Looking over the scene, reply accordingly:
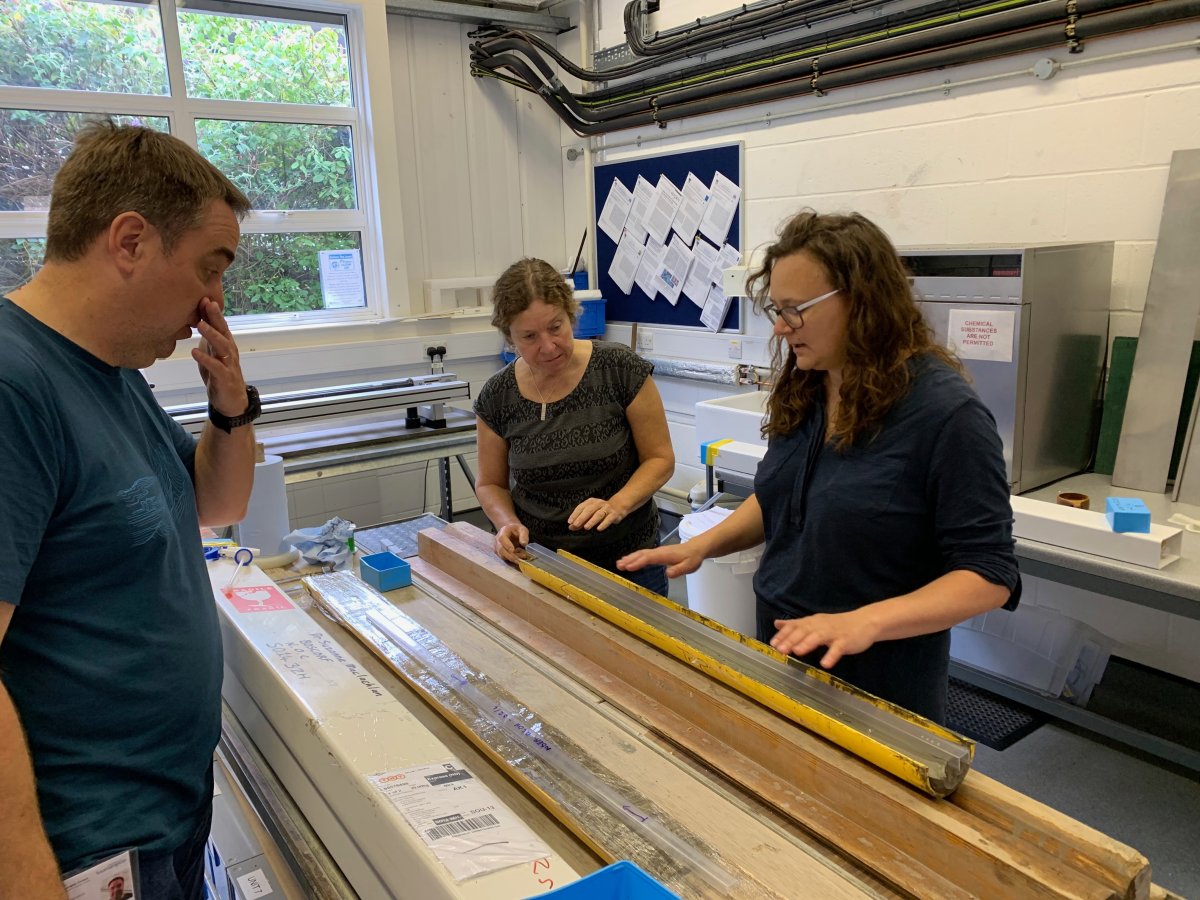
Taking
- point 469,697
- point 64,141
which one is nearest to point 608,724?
point 469,697

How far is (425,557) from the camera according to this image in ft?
6.10

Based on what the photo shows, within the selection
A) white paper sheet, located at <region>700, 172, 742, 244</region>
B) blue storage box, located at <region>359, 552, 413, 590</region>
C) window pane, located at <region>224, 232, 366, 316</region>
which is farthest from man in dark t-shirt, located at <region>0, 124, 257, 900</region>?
window pane, located at <region>224, 232, 366, 316</region>

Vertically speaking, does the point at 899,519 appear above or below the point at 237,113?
below

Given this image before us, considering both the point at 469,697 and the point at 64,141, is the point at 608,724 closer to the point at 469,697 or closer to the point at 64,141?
the point at 469,697

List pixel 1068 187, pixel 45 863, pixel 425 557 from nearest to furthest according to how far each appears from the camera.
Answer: pixel 45 863 → pixel 425 557 → pixel 1068 187

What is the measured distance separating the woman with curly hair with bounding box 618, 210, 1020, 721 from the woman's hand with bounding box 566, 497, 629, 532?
0.41 m

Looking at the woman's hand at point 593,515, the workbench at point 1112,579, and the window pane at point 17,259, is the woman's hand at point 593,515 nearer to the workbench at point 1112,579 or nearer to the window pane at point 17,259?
the workbench at point 1112,579

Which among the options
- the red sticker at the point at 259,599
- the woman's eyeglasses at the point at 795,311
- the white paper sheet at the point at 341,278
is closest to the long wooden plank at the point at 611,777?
the red sticker at the point at 259,599

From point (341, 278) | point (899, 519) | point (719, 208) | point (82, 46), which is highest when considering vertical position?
point (82, 46)

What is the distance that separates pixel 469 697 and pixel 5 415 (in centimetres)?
68

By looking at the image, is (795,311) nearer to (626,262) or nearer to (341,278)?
(626,262)

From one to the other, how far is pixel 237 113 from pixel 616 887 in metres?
4.23

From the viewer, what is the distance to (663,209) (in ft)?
14.3

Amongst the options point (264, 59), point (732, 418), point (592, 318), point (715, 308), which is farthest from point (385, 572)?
point (264, 59)
